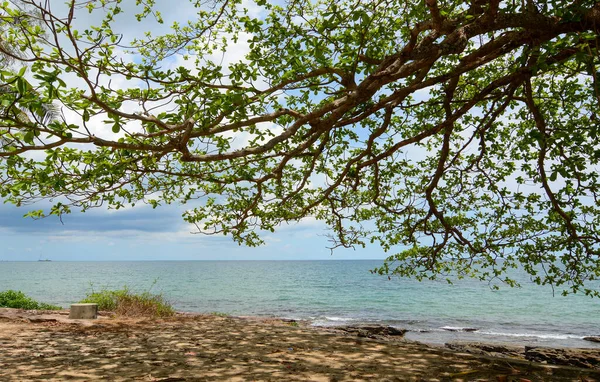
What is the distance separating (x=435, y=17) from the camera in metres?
6.31

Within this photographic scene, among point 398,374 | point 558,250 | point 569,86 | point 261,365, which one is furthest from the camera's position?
point 558,250

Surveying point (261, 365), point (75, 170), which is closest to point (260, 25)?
point (75, 170)

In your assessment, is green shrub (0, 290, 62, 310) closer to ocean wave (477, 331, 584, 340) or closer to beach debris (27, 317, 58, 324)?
beach debris (27, 317, 58, 324)

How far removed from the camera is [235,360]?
22.8 feet

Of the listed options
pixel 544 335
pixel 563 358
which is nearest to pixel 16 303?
pixel 563 358

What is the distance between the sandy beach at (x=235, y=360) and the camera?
5938mm

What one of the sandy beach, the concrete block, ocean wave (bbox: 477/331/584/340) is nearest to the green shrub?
the concrete block

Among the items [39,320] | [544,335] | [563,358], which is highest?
[39,320]

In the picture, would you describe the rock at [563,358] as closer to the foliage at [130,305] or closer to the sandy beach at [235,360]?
the sandy beach at [235,360]

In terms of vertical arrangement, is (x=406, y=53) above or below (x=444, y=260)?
above

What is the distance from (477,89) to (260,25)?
543 centimetres

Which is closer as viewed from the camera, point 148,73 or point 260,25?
point 148,73

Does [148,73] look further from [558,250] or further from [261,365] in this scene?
[558,250]

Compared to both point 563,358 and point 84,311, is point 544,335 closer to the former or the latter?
point 563,358
